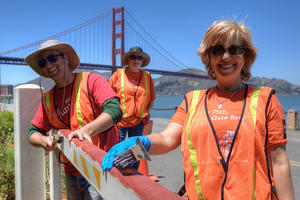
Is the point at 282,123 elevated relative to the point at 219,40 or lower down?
lower down

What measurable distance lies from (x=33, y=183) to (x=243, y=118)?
181 cm

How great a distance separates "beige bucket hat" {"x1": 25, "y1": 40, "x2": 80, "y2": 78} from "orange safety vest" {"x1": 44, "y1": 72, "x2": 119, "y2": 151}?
0.20 m

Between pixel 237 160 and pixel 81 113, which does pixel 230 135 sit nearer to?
pixel 237 160

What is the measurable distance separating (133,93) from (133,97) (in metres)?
0.05

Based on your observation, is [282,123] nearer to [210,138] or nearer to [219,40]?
[210,138]

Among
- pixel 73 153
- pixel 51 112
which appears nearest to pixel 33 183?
pixel 51 112

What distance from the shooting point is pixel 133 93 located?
319cm

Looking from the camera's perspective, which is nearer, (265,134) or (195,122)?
(265,134)

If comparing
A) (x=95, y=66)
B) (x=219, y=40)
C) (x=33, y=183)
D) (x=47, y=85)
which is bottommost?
(x=33, y=183)

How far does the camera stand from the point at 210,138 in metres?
1.11

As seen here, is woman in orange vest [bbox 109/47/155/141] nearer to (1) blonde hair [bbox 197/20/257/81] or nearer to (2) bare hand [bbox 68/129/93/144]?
(2) bare hand [bbox 68/129/93/144]

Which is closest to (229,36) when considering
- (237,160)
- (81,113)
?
(237,160)

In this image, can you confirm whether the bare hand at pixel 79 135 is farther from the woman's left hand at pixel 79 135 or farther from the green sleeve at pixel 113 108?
the green sleeve at pixel 113 108

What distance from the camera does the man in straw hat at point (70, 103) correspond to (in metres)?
1.69
